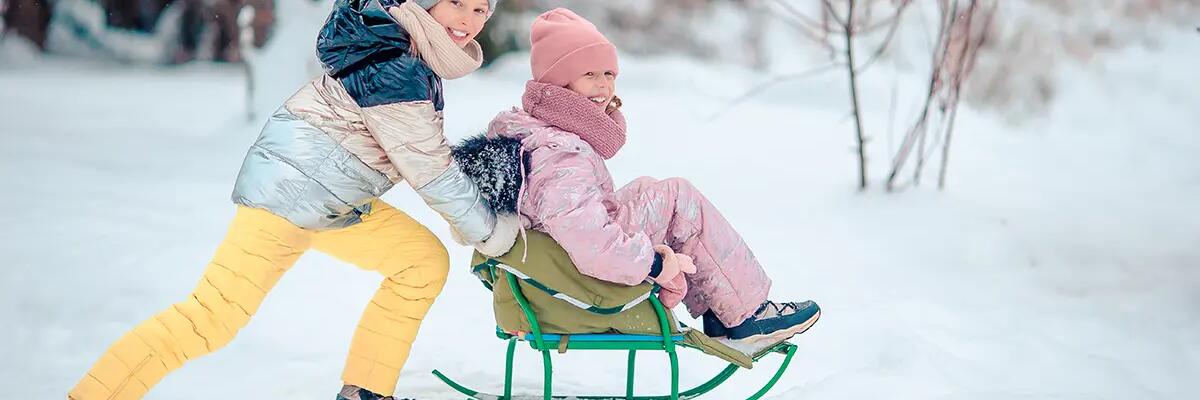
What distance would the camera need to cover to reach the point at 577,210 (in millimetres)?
2324

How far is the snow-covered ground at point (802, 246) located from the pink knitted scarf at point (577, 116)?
1.01 meters

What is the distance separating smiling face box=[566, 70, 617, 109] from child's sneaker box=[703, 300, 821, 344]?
1.86ft

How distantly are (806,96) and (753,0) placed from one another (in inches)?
106

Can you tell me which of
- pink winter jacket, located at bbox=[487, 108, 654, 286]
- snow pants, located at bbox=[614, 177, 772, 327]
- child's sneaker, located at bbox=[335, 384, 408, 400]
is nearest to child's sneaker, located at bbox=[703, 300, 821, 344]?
snow pants, located at bbox=[614, 177, 772, 327]

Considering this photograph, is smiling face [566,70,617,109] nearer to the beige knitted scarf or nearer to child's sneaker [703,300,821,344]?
the beige knitted scarf

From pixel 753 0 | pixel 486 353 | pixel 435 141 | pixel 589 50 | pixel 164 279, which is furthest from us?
pixel 753 0

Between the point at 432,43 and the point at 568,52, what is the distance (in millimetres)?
325

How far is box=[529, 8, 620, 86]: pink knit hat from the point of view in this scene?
8.26ft

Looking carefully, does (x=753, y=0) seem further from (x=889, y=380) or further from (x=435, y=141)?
(x=435, y=141)

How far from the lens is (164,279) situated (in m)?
4.13

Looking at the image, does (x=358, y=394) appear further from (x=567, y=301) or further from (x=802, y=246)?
(x=802, y=246)

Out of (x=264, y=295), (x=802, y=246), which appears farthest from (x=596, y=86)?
(x=802, y=246)

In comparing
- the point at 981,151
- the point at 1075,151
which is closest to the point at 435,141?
the point at 981,151

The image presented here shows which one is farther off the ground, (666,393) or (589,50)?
(589,50)
